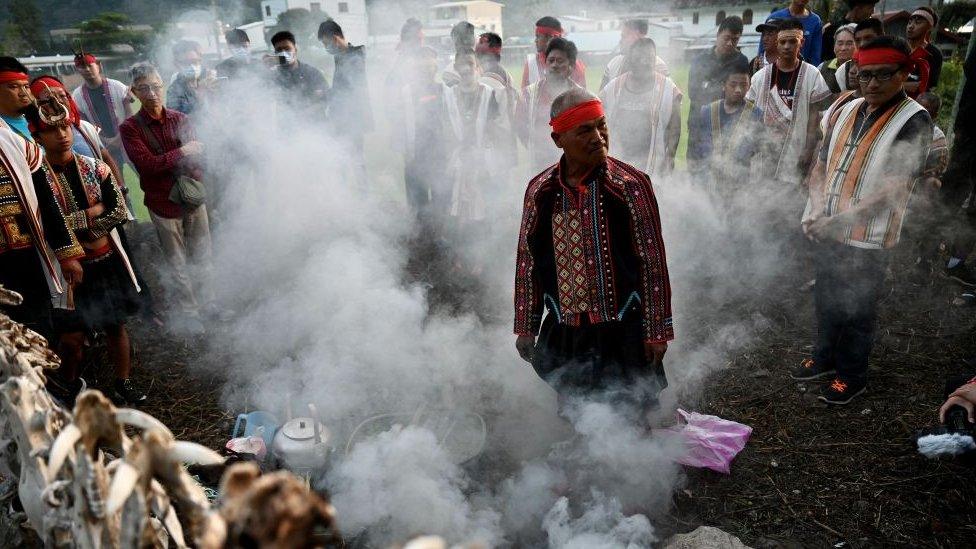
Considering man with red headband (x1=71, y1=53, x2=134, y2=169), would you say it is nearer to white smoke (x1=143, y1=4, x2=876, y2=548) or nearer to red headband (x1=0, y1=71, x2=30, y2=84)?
white smoke (x1=143, y1=4, x2=876, y2=548)

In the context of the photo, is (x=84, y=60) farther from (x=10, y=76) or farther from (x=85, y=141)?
(x=10, y=76)

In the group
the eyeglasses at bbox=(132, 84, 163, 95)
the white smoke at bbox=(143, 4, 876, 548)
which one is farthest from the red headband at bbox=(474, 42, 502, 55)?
the eyeglasses at bbox=(132, 84, 163, 95)

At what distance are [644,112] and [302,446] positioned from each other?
4113mm

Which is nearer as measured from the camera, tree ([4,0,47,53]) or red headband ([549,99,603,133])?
red headband ([549,99,603,133])

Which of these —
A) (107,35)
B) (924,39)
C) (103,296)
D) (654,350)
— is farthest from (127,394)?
(107,35)

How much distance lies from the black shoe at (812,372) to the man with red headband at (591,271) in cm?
162

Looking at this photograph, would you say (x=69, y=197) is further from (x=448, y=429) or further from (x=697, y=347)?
(x=697, y=347)

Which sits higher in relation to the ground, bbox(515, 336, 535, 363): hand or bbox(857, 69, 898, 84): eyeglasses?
bbox(857, 69, 898, 84): eyeglasses

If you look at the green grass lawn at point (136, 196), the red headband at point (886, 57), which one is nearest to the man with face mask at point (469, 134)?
the red headband at point (886, 57)

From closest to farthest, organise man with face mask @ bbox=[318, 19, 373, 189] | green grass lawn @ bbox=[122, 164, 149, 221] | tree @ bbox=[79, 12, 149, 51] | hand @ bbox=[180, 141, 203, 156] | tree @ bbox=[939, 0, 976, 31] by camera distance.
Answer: hand @ bbox=[180, 141, 203, 156] → man with face mask @ bbox=[318, 19, 373, 189] → green grass lawn @ bbox=[122, 164, 149, 221] → tree @ bbox=[939, 0, 976, 31] → tree @ bbox=[79, 12, 149, 51]

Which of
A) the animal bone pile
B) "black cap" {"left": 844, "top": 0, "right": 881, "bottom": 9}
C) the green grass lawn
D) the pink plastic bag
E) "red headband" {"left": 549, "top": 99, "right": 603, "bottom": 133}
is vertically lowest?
the pink plastic bag

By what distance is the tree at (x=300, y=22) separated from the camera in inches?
864

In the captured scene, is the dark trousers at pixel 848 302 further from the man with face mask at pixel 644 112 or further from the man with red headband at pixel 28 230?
the man with red headband at pixel 28 230

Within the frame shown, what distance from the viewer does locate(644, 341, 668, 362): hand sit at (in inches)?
110
